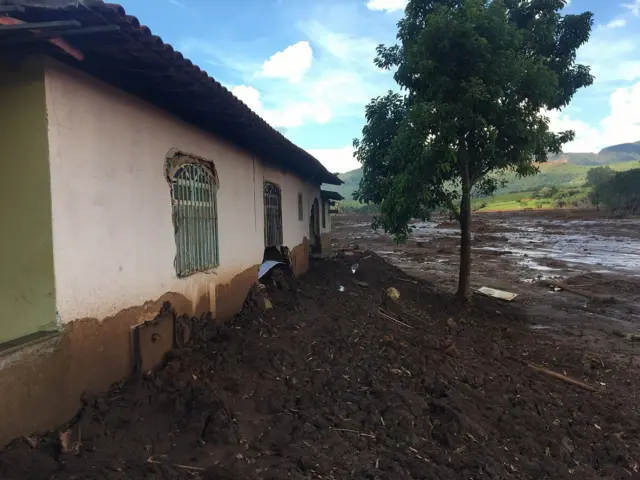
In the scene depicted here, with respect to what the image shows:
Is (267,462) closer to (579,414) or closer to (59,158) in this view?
(59,158)

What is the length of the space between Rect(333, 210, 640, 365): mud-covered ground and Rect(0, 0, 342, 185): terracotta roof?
27.0 feet

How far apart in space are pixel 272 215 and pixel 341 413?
5999mm

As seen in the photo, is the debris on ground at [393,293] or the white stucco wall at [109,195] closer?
the white stucco wall at [109,195]

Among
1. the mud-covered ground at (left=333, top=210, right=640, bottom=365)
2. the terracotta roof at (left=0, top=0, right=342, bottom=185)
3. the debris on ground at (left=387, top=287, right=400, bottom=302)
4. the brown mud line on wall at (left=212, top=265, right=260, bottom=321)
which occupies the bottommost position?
the mud-covered ground at (left=333, top=210, right=640, bottom=365)

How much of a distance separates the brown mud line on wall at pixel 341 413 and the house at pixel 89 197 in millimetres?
423

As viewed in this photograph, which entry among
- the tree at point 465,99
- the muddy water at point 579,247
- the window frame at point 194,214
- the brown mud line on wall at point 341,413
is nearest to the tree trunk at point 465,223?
the tree at point 465,99

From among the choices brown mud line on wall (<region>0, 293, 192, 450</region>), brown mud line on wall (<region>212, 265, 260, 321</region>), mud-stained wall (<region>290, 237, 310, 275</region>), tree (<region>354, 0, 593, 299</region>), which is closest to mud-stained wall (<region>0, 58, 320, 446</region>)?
brown mud line on wall (<region>0, 293, 192, 450</region>)

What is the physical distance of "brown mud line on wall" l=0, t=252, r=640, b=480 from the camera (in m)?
3.13

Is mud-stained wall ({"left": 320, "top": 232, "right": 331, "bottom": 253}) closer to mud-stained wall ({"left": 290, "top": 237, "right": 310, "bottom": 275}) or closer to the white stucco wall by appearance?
mud-stained wall ({"left": 290, "top": 237, "right": 310, "bottom": 275})

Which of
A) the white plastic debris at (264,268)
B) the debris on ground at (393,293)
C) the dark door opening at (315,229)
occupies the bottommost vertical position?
the debris on ground at (393,293)

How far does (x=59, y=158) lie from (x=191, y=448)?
7.72ft

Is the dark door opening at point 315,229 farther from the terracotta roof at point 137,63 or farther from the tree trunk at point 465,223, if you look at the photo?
the terracotta roof at point 137,63

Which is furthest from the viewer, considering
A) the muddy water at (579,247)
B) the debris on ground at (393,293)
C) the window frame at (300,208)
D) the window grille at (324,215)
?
the muddy water at (579,247)

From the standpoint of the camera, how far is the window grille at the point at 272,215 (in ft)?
29.9
